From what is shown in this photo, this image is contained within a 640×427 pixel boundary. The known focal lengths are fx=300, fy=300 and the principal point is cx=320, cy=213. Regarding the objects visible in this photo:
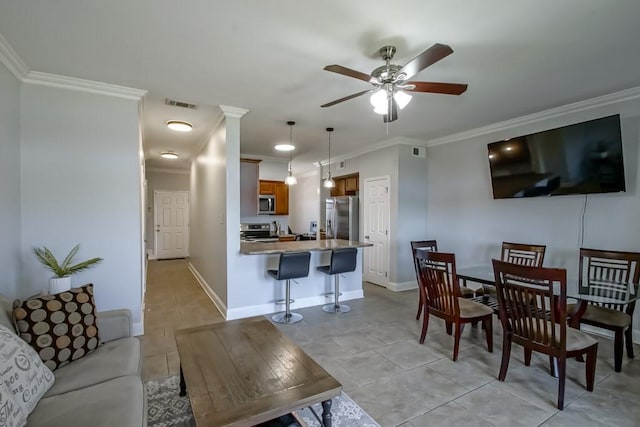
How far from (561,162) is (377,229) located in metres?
2.87

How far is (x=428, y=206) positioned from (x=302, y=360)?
4307 mm

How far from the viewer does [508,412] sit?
6.68 ft

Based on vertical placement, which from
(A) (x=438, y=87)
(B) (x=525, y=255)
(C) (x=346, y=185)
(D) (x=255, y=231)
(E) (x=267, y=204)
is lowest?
(B) (x=525, y=255)

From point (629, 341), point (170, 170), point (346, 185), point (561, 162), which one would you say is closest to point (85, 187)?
point (346, 185)

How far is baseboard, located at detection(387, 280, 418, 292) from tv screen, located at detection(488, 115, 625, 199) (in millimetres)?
2001

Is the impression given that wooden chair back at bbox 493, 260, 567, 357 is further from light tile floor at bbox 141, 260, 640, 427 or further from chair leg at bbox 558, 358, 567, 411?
light tile floor at bbox 141, 260, 640, 427

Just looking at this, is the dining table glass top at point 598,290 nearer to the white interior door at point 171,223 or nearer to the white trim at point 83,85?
the white trim at point 83,85

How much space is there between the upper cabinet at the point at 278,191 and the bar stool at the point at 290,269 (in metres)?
3.68

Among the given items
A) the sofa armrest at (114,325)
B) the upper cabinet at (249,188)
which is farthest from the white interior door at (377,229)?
the sofa armrest at (114,325)

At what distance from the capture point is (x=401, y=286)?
5.19 m

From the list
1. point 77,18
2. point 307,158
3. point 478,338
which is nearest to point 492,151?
point 478,338

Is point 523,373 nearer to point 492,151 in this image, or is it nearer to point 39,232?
point 492,151

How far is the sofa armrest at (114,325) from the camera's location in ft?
6.97

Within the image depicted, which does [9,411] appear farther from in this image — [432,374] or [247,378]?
[432,374]
